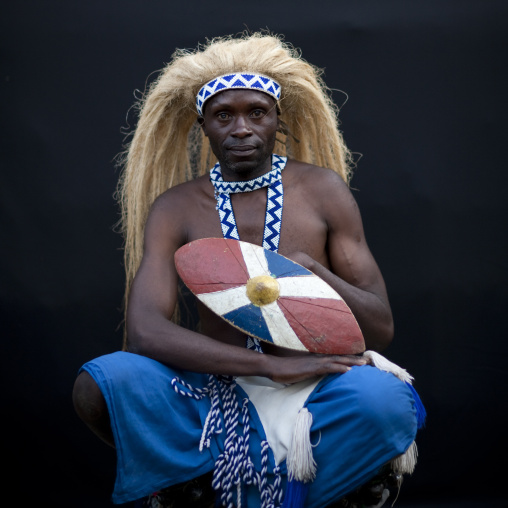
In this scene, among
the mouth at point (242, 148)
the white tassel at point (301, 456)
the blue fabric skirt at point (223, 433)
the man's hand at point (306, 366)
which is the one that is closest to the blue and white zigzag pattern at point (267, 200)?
the mouth at point (242, 148)

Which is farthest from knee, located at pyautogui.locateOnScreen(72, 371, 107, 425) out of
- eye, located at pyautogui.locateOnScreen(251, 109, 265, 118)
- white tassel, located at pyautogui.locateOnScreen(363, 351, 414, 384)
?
eye, located at pyautogui.locateOnScreen(251, 109, 265, 118)

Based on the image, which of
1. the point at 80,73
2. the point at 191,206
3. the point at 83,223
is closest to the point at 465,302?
the point at 191,206

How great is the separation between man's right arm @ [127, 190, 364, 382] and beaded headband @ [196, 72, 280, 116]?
1.48 feet

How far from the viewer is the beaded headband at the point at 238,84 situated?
3.01 meters

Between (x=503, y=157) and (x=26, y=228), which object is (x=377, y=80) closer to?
(x=503, y=157)

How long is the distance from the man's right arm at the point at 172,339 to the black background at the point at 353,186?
3.31 feet

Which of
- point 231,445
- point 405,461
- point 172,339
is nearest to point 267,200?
point 172,339

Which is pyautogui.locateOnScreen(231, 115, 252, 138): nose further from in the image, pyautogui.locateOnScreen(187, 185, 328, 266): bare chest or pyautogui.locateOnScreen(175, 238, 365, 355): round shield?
pyautogui.locateOnScreen(175, 238, 365, 355): round shield

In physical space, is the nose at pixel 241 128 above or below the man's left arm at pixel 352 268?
above

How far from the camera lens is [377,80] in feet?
12.7

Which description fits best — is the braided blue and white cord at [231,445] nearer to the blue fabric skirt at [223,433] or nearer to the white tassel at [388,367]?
the blue fabric skirt at [223,433]

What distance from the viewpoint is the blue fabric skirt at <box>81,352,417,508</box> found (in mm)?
2434

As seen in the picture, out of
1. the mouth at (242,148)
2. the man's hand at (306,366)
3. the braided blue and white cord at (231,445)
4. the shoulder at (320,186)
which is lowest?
the braided blue and white cord at (231,445)

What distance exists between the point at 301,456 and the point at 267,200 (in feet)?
3.17
